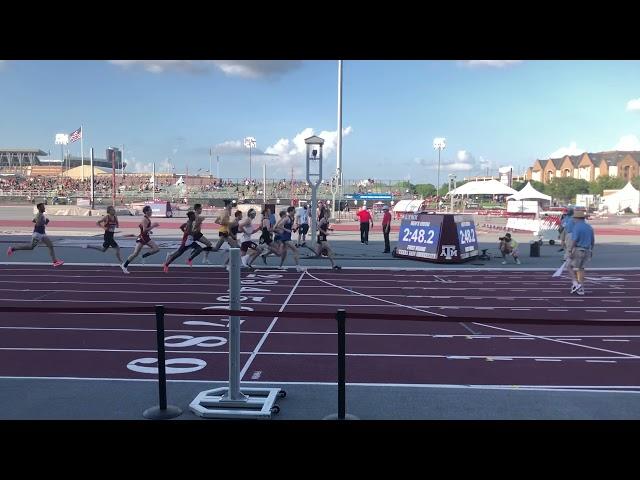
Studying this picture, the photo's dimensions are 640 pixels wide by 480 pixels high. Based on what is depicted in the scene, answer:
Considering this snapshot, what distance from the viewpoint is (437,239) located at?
736 inches

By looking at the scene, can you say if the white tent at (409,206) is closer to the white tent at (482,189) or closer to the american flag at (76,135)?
the white tent at (482,189)

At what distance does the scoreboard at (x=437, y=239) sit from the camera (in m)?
18.6

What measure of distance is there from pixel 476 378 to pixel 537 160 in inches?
5810

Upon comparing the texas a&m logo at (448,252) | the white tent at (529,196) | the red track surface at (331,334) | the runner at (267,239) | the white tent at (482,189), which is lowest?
the red track surface at (331,334)

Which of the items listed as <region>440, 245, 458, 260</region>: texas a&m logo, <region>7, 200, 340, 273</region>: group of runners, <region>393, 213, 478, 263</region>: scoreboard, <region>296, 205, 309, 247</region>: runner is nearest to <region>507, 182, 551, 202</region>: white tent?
<region>296, 205, 309, 247</region>: runner

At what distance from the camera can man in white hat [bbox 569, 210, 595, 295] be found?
42.0 feet

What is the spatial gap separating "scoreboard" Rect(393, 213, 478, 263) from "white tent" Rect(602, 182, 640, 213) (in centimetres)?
6116

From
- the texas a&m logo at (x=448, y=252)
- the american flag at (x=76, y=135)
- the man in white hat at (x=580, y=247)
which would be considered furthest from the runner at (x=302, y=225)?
the american flag at (x=76, y=135)

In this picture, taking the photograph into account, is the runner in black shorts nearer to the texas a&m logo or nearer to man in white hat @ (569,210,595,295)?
the texas a&m logo

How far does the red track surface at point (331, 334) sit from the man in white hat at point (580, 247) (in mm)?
477

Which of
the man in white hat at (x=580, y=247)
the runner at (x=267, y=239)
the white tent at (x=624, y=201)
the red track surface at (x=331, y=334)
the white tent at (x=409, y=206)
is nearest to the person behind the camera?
the red track surface at (x=331, y=334)

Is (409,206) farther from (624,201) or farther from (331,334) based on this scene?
(624,201)
